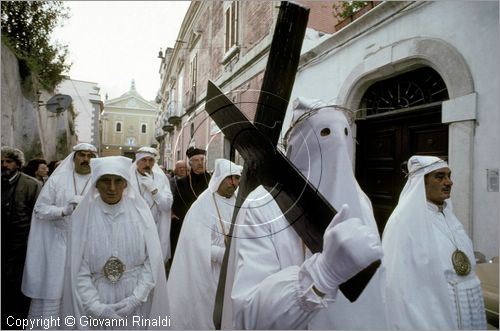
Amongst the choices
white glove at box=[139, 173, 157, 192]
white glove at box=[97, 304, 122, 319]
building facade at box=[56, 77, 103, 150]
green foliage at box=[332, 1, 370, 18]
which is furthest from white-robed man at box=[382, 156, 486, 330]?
building facade at box=[56, 77, 103, 150]

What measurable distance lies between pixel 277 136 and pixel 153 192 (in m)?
3.12

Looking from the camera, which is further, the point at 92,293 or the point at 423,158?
the point at 423,158

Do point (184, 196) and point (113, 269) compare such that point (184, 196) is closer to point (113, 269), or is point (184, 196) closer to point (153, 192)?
point (153, 192)

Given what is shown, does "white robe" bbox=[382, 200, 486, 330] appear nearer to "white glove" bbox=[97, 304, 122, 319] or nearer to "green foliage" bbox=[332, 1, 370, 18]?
"white glove" bbox=[97, 304, 122, 319]

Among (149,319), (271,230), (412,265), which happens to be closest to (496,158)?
(412,265)

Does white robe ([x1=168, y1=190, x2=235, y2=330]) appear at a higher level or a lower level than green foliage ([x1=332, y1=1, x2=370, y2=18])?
lower

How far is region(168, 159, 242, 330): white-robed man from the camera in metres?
2.63

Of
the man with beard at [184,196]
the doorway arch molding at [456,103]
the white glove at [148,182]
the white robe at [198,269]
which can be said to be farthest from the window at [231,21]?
the white robe at [198,269]

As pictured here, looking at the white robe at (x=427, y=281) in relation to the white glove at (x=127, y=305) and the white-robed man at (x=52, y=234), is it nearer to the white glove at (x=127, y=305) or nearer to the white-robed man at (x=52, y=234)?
the white glove at (x=127, y=305)

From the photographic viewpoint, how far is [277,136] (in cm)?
128

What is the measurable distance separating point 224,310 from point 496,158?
9.38 ft

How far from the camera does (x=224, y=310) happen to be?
1.65m

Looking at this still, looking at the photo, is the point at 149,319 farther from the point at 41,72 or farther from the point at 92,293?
the point at 41,72

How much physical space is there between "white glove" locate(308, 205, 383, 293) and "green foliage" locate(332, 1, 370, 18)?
15.5 feet
